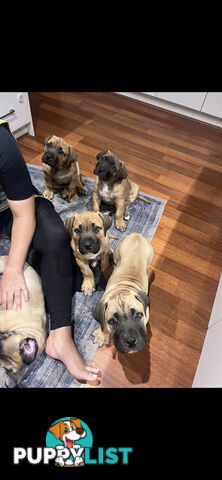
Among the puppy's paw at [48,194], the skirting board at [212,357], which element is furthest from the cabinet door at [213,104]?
the skirting board at [212,357]

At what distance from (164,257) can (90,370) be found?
1.22 metres

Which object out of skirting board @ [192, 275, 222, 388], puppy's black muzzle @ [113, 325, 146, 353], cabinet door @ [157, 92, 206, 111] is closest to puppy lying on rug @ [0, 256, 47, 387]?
puppy's black muzzle @ [113, 325, 146, 353]

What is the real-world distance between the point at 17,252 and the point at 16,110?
229 cm

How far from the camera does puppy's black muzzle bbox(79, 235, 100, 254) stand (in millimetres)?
1899

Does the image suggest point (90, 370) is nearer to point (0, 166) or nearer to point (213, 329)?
point (213, 329)

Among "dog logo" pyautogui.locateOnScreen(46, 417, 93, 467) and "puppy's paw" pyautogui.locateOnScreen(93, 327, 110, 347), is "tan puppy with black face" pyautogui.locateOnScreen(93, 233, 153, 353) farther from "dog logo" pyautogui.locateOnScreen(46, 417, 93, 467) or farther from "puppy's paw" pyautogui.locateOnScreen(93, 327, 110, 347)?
"dog logo" pyautogui.locateOnScreen(46, 417, 93, 467)

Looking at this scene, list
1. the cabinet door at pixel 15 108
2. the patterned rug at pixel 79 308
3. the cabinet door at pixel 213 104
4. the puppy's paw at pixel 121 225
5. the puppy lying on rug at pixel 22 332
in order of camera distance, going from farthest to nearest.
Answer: the cabinet door at pixel 213 104 < the cabinet door at pixel 15 108 < the puppy's paw at pixel 121 225 < the patterned rug at pixel 79 308 < the puppy lying on rug at pixel 22 332

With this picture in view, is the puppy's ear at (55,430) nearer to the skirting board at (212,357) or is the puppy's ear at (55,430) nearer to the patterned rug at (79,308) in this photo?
the patterned rug at (79,308)

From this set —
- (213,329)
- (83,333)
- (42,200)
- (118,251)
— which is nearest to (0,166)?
(42,200)

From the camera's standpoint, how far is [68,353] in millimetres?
1731

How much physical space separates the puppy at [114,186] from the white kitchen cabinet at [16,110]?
141 centimetres

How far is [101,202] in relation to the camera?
9.66ft

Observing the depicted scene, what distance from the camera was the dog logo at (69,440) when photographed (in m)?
1.43

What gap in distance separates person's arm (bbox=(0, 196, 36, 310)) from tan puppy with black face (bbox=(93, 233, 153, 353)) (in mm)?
481
